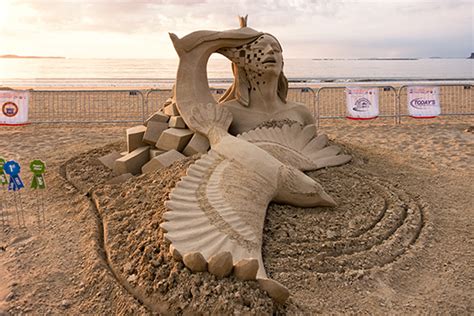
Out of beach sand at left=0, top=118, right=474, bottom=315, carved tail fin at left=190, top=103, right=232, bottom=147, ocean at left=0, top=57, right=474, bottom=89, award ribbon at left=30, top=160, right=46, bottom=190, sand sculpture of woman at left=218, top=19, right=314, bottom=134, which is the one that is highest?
ocean at left=0, top=57, right=474, bottom=89

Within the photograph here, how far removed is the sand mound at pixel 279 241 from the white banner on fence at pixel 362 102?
200 inches

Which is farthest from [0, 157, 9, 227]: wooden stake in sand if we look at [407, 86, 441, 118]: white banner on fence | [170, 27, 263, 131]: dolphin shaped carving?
[407, 86, 441, 118]: white banner on fence

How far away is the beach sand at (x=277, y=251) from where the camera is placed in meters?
2.14

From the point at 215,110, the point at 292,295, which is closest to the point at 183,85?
the point at 215,110

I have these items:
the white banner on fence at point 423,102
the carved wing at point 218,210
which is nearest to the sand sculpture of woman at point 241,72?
the carved wing at point 218,210

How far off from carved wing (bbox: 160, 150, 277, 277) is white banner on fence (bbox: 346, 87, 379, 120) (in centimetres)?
617

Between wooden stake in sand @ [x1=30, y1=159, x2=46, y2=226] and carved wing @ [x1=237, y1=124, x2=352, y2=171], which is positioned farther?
carved wing @ [x1=237, y1=124, x2=352, y2=171]

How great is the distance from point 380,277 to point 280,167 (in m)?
1.07

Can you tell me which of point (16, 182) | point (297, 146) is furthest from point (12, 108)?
point (297, 146)

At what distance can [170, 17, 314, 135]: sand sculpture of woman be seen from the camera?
12.9ft

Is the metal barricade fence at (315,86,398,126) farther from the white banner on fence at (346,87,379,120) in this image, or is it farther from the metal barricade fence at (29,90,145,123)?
the metal barricade fence at (29,90,145,123)

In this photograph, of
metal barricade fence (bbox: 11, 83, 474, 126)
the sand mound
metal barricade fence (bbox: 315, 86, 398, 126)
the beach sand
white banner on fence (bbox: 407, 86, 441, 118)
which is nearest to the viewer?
the sand mound

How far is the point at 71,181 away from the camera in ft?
13.5

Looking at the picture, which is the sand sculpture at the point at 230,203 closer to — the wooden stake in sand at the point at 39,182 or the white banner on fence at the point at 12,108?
the wooden stake in sand at the point at 39,182
